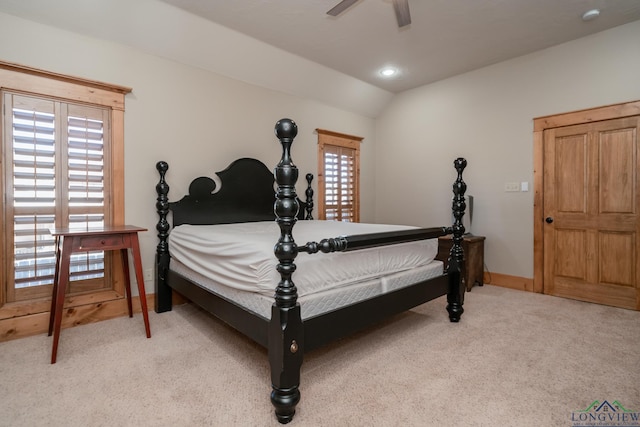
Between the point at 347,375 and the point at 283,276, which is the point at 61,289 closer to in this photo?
the point at 283,276

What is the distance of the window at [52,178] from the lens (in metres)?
2.50

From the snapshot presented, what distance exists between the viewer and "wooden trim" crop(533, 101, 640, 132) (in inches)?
125

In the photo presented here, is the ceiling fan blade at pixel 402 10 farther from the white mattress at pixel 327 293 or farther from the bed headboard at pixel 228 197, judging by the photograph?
the bed headboard at pixel 228 197

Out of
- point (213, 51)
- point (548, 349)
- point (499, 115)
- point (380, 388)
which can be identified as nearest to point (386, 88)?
point (499, 115)

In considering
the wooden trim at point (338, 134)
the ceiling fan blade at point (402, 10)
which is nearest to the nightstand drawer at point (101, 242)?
the ceiling fan blade at point (402, 10)

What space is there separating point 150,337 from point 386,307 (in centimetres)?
186

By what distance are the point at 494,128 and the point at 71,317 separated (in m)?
5.02

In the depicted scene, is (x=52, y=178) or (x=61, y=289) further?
(x=52, y=178)

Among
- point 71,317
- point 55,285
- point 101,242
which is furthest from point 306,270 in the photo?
point 71,317

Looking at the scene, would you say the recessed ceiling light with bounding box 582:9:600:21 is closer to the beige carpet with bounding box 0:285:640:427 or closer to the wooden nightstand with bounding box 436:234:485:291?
the wooden nightstand with bounding box 436:234:485:291

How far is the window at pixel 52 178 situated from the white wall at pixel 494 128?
382 cm

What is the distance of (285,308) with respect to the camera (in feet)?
5.16

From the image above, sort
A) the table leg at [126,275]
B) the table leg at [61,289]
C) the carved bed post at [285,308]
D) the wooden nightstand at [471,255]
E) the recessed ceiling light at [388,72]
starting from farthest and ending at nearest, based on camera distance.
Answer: the recessed ceiling light at [388,72]
the wooden nightstand at [471,255]
the table leg at [126,275]
the table leg at [61,289]
the carved bed post at [285,308]

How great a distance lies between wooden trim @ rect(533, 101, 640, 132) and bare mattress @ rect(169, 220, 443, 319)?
2311 millimetres
